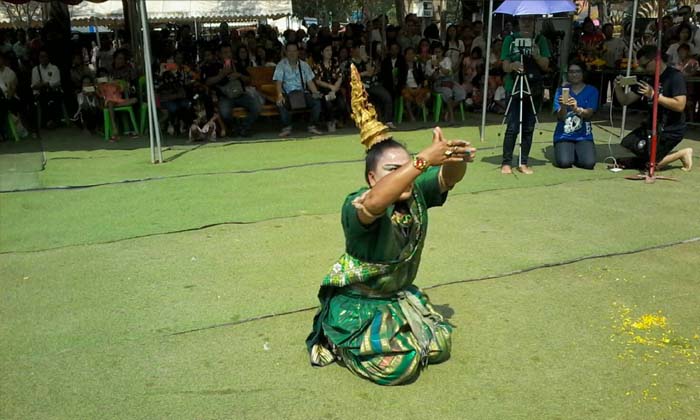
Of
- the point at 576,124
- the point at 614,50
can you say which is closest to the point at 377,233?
the point at 576,124

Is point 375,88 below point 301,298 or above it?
above

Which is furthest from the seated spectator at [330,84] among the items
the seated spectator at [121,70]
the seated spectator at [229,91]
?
the seated spectator at [121,70]

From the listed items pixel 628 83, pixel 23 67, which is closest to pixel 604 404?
pixel 628 83

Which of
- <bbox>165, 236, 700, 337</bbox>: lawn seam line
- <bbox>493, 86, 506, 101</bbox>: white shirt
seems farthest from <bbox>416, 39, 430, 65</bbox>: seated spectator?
<bbox>165, 236, 700, 337</bbox>: lawn seam line

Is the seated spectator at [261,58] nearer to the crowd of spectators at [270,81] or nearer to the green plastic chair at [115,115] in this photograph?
the crowd of spectators at [270,81]

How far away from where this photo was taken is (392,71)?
11188mm

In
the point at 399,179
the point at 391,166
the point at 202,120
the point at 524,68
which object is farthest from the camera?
the point at 202,120

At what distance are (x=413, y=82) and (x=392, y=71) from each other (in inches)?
16.0

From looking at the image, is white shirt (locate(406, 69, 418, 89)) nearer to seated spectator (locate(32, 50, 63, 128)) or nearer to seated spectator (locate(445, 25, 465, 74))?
seated spectator (locate(445, 25, 465, 74))

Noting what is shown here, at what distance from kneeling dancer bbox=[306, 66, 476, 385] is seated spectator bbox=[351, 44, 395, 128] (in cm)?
803

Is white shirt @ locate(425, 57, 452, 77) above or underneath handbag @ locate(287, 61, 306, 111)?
above

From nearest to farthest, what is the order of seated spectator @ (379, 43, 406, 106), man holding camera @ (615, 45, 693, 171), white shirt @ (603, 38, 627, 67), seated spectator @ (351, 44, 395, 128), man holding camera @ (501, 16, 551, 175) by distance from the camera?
man holding camera @ (615, 45, 693, 171), man holding camera @ (501, 16, 551, 175), seated spectator @ (351, 44, 395, 128), seated spectator @ (379, 43, 406, 106), white shirt @ (603, 38, 627, 67)

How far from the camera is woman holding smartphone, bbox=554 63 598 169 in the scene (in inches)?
295

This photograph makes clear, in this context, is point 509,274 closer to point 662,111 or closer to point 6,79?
point 662,111
